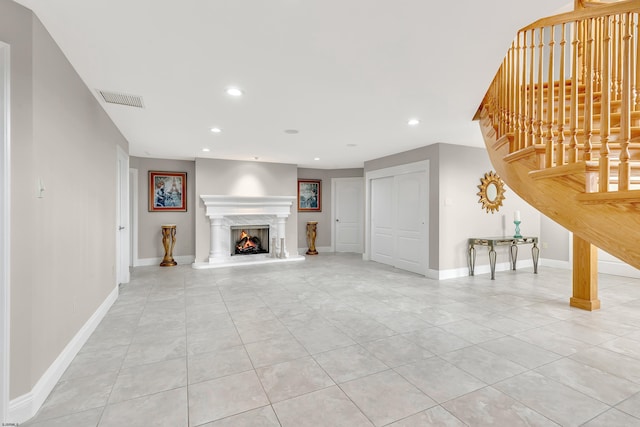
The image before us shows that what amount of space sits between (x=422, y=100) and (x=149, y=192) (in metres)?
5.99

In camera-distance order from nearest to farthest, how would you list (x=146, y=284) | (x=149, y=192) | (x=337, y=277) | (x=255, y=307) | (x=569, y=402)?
(x=569, y=402) → (x=255, y=307) → (x=146, y=284) → (x=337, y=277) → (x=149, y=192)

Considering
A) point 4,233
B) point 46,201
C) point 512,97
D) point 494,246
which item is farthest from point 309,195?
point 4,233

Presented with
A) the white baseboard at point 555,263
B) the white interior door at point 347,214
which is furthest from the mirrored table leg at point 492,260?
the white interior door at point 347,214

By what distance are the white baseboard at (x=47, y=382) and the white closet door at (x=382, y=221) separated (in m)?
5.27

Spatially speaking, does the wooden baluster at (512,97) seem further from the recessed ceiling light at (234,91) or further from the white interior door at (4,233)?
the white interior door at (4,233)

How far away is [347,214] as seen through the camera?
8.62 m

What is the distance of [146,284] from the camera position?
4883 mm

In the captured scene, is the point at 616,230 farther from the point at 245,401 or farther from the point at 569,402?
the point at 245,401

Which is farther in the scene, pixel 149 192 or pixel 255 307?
pixel 149 192

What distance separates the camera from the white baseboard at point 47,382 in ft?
5.58

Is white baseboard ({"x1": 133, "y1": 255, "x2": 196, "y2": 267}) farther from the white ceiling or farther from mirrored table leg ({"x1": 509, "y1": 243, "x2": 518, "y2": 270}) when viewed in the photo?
mirrored table leg ({"x1": 509, "y1": 243, "x2": 518, "y2": 270})

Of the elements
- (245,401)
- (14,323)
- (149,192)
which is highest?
(149,192)

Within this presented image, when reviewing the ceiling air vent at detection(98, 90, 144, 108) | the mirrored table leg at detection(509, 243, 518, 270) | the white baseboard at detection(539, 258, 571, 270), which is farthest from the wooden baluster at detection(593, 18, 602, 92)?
the ceiling air vent at detection(98, 90, 144, 108)

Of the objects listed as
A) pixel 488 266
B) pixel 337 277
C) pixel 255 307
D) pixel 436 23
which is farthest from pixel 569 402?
pixel 488 266
